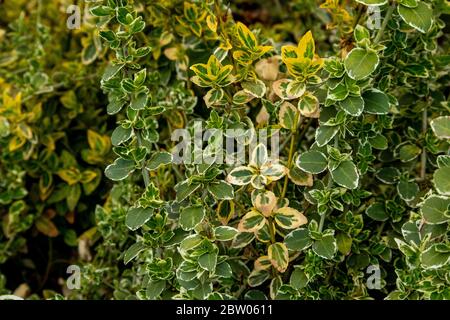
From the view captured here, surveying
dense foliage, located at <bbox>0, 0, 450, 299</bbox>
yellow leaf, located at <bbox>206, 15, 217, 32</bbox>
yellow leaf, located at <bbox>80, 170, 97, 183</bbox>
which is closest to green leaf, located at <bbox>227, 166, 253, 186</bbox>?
dense foliage, located at <bbox>0, 0, 450, 299</bbox>

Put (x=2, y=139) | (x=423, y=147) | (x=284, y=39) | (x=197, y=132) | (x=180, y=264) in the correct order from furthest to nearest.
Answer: (x=284, y=39) < (x=2, y=139) < (x=423, y=147) < (x=197, y=132) < (x=180, y=264)

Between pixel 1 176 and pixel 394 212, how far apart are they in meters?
1.09

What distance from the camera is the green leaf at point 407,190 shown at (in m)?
1.55

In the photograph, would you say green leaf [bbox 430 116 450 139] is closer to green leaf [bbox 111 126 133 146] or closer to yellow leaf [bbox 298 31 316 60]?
yellow leaf [bbox 298 31 316 60]

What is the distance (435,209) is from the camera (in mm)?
1284

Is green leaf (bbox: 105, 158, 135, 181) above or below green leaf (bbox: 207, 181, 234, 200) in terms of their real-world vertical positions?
above

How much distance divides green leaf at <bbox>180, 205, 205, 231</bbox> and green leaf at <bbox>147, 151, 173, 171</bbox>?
0.34ft

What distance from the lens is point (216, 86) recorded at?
55.9 inches

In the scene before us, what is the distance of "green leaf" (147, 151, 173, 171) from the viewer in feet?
4.60

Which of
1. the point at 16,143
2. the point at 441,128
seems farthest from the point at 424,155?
the point at 16,143

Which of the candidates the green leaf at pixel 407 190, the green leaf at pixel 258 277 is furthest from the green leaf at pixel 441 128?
the green leaf at pixel 258 277

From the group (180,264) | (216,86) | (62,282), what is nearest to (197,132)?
(216,86)

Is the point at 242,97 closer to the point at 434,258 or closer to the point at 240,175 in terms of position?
the point at 240,175

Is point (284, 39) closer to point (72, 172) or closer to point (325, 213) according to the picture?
point (72, 172)
